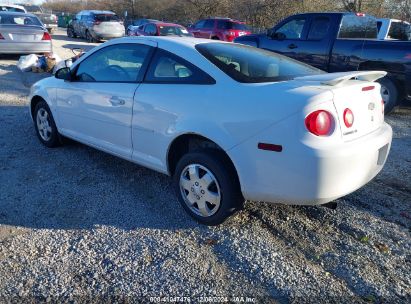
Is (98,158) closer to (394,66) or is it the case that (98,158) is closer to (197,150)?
(197,150)

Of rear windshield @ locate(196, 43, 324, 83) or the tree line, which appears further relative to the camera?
the tree line

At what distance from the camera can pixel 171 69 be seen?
12.0 ft

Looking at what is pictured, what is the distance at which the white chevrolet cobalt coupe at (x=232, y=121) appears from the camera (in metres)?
2.83

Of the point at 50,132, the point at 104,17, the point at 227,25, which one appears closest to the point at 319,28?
the point at 50,132

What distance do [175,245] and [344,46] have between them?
6.44 metres

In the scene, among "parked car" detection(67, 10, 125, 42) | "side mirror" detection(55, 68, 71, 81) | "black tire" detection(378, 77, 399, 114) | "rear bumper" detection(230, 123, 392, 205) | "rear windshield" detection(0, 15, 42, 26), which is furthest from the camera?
"parked car" detection(67, 10, 125, 42)

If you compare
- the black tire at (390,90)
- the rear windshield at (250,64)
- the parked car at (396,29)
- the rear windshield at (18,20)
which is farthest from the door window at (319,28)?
the rear windshield at (18,20)

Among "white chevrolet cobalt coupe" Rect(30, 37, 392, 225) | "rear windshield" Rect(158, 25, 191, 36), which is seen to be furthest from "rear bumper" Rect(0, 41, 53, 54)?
"white chevrolet cobalt coupe" Rect(30, 37, 392, 225)

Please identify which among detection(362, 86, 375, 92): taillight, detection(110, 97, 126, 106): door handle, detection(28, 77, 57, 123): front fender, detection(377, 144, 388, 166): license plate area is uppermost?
detection(362, 86, 375, 92): taillight

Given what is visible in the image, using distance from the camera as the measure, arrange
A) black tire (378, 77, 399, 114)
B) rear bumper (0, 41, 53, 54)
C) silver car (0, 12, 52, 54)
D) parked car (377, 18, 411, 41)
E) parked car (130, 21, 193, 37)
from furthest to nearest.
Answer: parked car (130, 21, 193, 37) < rear bumper (0, 41, 53, 54) < silver car (0, 12, 52, 54) < parked car (377, 18, 411, 41) < black tire (378, 77, 399, 114)

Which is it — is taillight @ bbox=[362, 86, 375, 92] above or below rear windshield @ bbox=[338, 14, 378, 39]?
below

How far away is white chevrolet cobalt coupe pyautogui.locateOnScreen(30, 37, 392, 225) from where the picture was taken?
283cm

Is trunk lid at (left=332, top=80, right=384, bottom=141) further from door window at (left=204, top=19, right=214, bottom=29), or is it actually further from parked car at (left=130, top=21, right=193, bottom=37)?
door window at (left=204, top=19, right=214, bottom=29)

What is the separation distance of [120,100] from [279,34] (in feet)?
20.6
